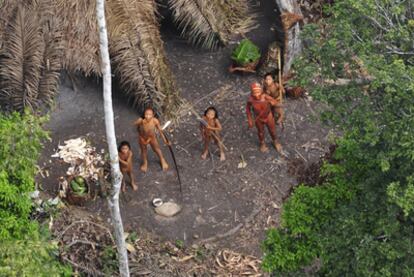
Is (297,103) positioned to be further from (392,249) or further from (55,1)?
(392,249)

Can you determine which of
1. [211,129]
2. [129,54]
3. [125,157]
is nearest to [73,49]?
[129,54]

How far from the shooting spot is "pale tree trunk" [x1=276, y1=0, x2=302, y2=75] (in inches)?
628

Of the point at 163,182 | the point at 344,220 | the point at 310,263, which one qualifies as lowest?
the point at 163,182

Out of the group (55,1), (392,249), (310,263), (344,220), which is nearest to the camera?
(392,249)

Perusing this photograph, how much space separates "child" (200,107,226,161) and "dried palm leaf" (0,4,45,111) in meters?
2.80

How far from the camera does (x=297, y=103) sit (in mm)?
16125

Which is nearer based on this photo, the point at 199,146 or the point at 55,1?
the point at 55,1

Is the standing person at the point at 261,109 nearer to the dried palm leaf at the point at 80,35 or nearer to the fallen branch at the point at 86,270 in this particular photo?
the dried palm leaf at the point at 80,35

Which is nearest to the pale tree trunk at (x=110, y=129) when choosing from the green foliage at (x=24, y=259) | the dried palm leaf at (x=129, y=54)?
the green foliage at (x=24, y=259)

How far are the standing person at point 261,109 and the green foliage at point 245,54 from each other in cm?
200

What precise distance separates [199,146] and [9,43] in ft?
11.7

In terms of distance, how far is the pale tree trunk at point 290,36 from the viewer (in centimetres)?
1595

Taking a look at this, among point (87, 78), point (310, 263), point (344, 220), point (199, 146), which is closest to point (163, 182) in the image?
point (199, 146)

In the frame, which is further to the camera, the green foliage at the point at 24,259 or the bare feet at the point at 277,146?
the bare feet at the point at 277,146
